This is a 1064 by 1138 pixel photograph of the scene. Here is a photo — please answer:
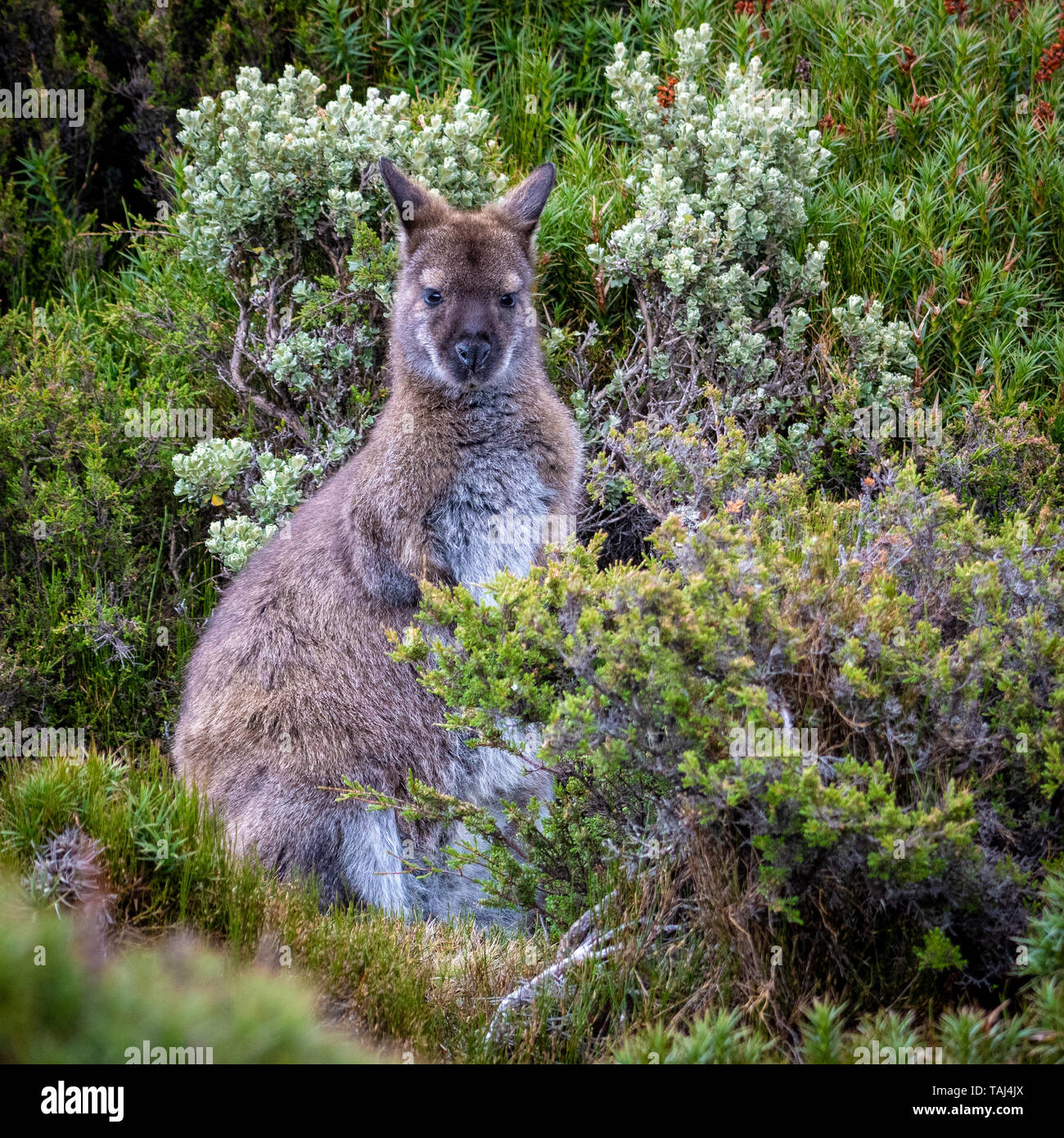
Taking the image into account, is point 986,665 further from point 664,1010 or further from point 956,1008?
point 664,1010

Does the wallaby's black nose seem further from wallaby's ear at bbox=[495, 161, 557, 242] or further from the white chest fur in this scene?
wallaby's ear at bbox=[495, 161, 557, 242]

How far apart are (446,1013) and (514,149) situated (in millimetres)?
6161

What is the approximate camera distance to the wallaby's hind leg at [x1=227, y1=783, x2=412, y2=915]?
5.04 m

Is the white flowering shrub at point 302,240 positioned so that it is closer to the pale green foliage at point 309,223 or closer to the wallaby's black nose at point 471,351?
the pale green foliage at point 309,223

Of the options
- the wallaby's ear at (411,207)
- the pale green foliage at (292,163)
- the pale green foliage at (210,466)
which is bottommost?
the pale green foliage at (210,466)

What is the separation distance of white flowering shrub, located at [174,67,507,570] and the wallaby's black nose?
57.5 inches

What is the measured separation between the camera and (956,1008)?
3.33 meters

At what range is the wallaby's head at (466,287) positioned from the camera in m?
5.28

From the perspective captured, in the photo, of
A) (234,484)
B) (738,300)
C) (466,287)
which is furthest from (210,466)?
(738,300)

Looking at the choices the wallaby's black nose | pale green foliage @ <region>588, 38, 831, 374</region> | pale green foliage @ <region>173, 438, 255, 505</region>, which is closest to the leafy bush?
the wallaby's black nose

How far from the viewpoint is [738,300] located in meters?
6.71

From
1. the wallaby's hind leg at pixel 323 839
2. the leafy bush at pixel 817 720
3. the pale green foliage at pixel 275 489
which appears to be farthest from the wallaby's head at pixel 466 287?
the wallaby's hind leg at pixel 323 839

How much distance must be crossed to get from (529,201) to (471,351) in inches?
42.1

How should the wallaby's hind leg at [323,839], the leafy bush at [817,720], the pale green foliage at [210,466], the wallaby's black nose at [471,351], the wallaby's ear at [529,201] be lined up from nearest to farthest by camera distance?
the leafy bush at [817,720] < the wallaby's hind leg at [323,839] < the wallaby's black nose at [471,351] < the wallaby's ear at [529,201] < the pale green foliage at [210,466]
